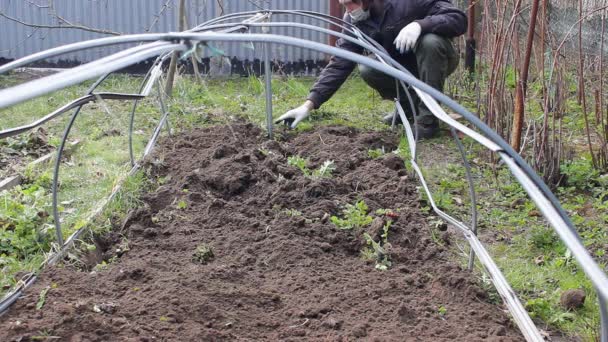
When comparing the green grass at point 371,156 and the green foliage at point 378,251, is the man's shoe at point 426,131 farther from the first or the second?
the green foliage at point 378,251

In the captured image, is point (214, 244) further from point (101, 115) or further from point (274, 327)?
point (101, 115)

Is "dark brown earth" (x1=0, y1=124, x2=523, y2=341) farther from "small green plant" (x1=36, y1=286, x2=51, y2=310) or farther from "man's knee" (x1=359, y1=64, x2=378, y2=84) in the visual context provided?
"man's knee" (x1=359, y1=64, x2=378, y2=84)

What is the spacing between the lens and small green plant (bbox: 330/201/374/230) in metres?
3.75

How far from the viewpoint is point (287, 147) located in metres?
5.16

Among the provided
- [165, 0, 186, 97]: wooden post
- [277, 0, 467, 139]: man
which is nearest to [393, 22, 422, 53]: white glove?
[277, 0, 467, 139]: man

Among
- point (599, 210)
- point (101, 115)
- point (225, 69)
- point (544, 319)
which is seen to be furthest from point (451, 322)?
point (225, 69)

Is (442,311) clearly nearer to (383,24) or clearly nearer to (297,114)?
(297,114)

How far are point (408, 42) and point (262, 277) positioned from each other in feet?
8.63

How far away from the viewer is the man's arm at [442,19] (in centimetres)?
547

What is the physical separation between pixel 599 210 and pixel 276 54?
5.15 meters

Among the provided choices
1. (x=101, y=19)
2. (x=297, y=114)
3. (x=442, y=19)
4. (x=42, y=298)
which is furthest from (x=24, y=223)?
(x=101, y=19)

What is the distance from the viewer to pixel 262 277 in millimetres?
3270

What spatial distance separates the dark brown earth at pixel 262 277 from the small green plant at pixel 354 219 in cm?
7

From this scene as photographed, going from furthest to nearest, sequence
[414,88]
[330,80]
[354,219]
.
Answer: [330,80]
[354,219]
[414,88]
